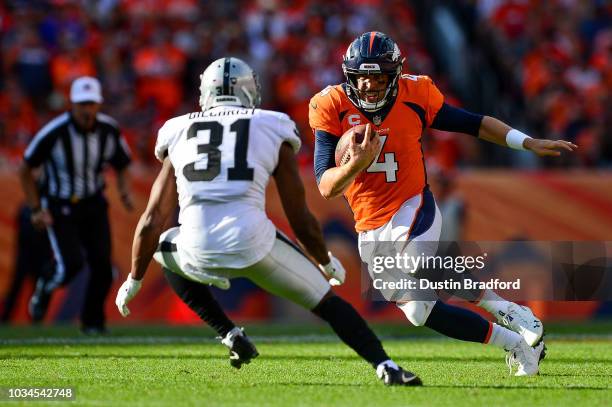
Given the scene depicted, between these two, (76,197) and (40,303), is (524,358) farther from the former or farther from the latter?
(40,303)

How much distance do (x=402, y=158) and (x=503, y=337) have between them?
43.4 inches

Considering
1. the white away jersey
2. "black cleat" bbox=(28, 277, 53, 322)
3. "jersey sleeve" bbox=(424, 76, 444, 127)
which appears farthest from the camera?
"black cleat" bbox=(28, 277, 53, 322)

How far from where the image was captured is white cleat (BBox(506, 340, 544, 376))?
6.21 meters

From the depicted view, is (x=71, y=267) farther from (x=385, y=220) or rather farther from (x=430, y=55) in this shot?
(x=430, y=55)

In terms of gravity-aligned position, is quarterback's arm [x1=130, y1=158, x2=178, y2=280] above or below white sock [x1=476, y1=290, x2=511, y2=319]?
above

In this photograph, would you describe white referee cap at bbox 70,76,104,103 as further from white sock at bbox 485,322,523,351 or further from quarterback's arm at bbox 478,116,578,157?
white sock at bbox 485,322,523,351

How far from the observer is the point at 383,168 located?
6379 millimetres

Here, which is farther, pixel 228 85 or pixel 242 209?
pixel 228 85

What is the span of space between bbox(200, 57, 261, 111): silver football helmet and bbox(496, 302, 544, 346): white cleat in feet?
6.31

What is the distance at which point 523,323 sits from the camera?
629cm

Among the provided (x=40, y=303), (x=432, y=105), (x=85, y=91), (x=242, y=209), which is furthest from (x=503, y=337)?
(x=40, y=303)

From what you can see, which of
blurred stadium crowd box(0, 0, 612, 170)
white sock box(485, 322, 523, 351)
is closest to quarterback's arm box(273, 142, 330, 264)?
white sock box(485, 322, 523, 351)

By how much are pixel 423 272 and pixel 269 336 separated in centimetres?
334

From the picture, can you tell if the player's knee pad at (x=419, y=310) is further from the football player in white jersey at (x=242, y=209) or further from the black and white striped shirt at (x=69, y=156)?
the black and white striped shirt at (x=69, y=156)
